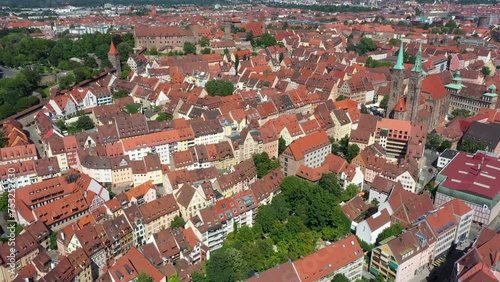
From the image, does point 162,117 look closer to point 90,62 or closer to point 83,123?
point 83,123

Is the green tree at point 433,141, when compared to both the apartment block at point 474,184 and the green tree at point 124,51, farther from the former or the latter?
the green tree at point 124,51

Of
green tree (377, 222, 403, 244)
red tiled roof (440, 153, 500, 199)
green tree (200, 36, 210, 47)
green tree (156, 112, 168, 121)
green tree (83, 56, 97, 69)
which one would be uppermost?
green tree (200, 36, 210, 47)

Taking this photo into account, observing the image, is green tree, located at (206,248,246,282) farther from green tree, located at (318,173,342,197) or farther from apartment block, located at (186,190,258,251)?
green tree, located at (318,173,342,197)

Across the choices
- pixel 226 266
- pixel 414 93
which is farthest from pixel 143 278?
pixel 414 93

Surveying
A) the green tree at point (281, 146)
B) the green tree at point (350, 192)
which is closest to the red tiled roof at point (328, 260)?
the green tree at point (350, 192)

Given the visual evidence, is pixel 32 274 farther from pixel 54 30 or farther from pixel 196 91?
pixel 54 30

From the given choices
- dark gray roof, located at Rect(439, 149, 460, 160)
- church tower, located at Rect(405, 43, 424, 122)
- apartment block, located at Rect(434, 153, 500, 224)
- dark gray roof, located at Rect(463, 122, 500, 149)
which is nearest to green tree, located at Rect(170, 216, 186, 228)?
apartment block, located at Rect(434, 153, 500, 224)
